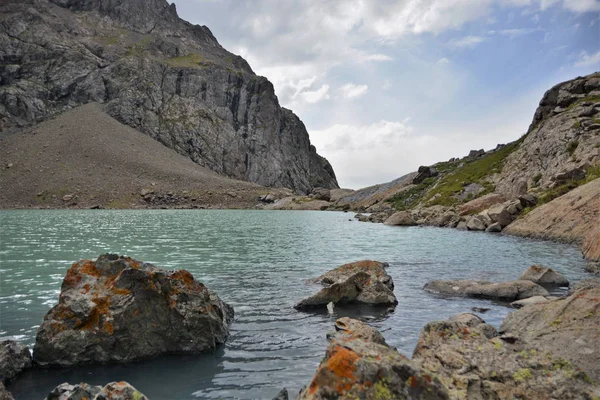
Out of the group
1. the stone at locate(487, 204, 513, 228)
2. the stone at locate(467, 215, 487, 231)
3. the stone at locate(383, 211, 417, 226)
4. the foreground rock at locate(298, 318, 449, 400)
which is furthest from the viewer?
the stone at locate(383, 211, 417, 226)

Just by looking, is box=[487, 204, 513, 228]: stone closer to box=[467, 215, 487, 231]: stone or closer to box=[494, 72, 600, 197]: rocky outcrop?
box=[467, 215, 487, 231]: stone

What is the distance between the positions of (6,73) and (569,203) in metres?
232

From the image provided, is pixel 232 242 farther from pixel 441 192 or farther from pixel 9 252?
pixel 441 192

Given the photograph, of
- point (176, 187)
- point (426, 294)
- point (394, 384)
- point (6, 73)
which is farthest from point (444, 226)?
point (6, 73)

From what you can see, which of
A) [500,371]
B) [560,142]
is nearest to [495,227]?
[560,142]

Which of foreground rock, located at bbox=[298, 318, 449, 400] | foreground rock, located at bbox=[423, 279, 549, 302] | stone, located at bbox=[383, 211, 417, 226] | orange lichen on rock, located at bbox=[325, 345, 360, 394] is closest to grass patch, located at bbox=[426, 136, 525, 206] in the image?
stone, located at bbox=[383, 211, 417, 226]

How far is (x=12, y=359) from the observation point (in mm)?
9586

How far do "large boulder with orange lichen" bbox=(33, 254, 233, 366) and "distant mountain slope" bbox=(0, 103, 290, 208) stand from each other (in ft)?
450

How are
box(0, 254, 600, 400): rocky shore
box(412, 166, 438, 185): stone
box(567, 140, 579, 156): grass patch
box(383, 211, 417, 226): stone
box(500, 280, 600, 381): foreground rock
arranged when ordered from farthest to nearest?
box(412, 166, 438, 185): stone → box(383, 211, 417, 226): stone → box(567, 140, 579, 156): grass patch → box(500, 280, 600, 381): foreground rock → box(0, 254, 600, 400): rocky shore

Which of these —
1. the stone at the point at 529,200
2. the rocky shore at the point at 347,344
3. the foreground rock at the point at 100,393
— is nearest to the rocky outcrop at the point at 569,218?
the stone at the point at 529,200

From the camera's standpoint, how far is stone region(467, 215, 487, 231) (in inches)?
2339

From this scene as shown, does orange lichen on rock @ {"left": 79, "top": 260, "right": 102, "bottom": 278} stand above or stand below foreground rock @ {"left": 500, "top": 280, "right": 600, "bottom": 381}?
above

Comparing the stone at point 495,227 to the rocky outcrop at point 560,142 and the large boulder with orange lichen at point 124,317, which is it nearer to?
the rocky outcrop at point 560,142

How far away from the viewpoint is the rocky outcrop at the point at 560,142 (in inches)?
A: 2442
